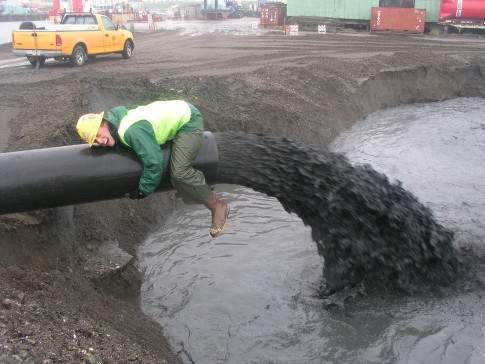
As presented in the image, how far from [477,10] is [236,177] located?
30141 mm

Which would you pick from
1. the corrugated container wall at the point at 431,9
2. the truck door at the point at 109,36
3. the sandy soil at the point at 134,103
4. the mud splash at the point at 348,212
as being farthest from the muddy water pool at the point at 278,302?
the corrugated container wall at the point at 431,9

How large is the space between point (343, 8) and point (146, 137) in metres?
32.2

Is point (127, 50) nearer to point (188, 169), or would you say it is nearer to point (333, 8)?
point (188, 169)

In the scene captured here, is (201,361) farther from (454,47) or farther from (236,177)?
(454,47)

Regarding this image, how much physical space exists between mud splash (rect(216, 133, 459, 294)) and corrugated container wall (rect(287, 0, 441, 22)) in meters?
29.0

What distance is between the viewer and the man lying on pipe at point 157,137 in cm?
434

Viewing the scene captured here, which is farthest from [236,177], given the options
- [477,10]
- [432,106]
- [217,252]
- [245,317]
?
[477,10]

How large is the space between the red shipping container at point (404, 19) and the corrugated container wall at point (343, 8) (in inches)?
54.0

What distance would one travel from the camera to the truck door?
17859 mm

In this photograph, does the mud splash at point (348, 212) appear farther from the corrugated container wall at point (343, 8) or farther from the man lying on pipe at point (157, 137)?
the corrugated container wall at point (343, 8)

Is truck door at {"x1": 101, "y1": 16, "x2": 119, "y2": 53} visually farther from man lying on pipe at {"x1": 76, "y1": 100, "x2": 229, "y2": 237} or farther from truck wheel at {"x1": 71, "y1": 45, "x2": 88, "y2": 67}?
man lying on pipe at {"x1": 76, "y1": 100, "x2": 229, "y2": 237}

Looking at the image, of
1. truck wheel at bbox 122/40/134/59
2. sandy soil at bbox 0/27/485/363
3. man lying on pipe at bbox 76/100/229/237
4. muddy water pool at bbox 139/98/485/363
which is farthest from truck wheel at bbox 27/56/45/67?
man lying on pipe at bbox 76/100/229/237

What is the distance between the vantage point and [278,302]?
566cm

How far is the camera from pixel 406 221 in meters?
5.73
